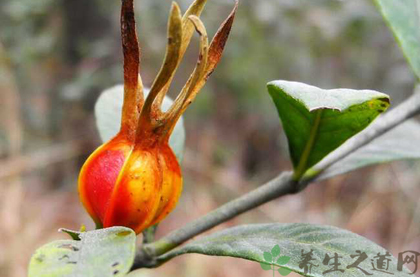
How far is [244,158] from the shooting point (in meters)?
4.73

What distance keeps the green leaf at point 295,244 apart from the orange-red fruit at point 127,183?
0.24ft

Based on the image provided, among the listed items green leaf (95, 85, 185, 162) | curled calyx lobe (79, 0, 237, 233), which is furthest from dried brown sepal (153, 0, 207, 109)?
green leaf (95, 85, 185, 162)

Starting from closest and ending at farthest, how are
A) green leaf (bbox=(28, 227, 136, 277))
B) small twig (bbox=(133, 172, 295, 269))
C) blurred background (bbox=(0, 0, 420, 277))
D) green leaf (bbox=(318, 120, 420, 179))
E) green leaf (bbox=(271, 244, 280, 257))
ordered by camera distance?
1. green leaf (bbox=(28, 227, 136, 277))
2. green leaf (bbox=(271, 244, 280, 257))
3. small twig (bbox=(133, 172, 295, 269))
4. green leaf (bbox=(318, 120, 420, 179))
5. blurred background (bbox=(0, 0, 420, 277))

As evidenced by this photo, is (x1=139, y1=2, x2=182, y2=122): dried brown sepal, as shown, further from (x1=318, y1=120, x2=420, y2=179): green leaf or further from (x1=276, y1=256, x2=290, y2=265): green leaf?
(x1=318, y1=120, x2=420, y2=179): green leaf

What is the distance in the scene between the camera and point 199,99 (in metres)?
4.21

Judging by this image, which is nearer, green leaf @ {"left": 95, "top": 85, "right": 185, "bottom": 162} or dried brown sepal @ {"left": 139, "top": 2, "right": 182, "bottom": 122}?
dried brown sepal @ {"left": 139, "top": 2, "right": 182, "bottom": 122}

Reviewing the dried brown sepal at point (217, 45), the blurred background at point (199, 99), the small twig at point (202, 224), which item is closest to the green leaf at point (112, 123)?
the small twig at point (202, 224)

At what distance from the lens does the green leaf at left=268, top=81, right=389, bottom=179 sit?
1.45ft

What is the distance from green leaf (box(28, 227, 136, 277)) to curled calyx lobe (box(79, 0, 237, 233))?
70mm

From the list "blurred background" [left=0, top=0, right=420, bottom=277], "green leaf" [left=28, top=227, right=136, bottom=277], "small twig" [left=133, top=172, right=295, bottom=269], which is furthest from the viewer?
"blurred background" [left=0, top=0, right=420, bottom=277]

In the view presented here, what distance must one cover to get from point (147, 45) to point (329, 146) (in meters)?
2.71

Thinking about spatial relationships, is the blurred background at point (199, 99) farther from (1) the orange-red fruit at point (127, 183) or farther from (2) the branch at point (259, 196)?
(1) the orange-red fruit at point (127, 183)

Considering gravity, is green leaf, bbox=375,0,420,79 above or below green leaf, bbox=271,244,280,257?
above

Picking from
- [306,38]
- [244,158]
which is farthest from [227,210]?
[244,158]
